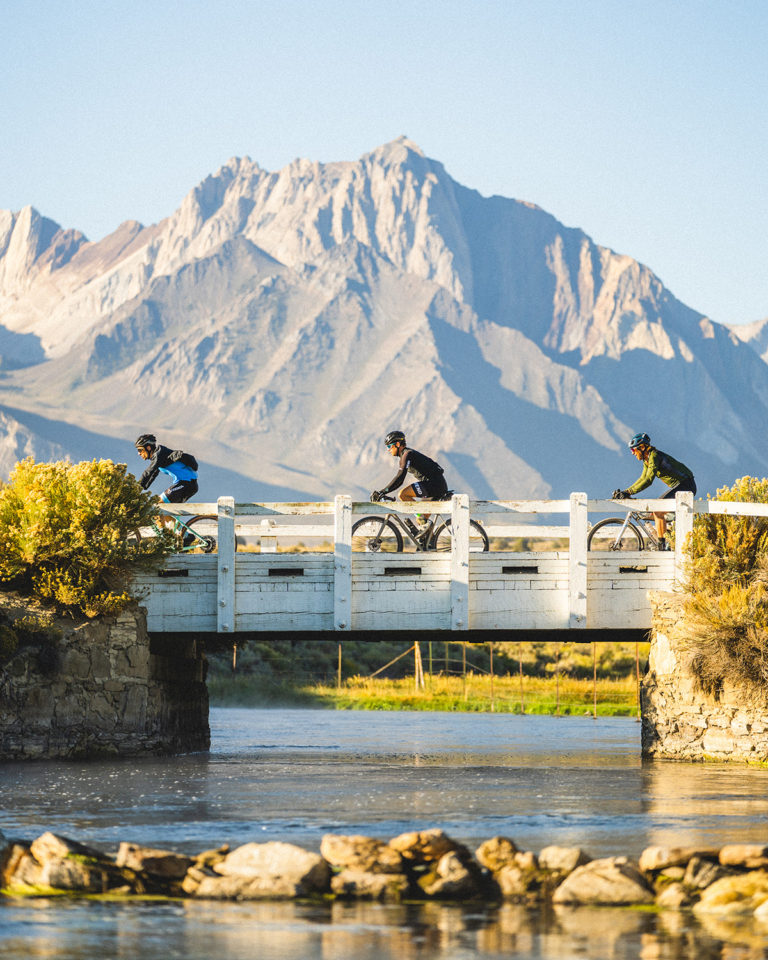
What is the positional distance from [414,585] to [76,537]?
18.4ft

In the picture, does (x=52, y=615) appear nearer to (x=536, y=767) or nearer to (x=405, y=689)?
(x=536, y=767)

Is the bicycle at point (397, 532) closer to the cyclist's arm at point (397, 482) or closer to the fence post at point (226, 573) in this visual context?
the cyclist's arm at point (397, 482)

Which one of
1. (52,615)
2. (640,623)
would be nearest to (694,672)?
(640,623)

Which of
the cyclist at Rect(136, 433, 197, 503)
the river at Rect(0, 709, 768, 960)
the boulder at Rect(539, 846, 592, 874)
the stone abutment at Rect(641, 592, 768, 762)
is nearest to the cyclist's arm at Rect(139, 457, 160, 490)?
the cyclist at Rect(136, 433, 197, 503)

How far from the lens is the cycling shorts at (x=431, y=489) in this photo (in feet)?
84.1

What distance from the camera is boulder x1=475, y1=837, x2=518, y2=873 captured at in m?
14.0

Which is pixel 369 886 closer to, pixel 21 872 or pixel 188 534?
pixel 21 872

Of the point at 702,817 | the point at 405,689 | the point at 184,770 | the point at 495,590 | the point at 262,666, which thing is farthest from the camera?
the point at 262,666

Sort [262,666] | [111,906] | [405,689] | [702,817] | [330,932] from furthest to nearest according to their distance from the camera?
[262,666], [405,689], [702,817], [111,906], [330,932]

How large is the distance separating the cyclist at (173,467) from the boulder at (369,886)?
12.9 m

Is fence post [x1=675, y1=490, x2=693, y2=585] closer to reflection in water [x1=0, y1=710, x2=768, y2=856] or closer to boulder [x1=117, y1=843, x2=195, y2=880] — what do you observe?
reflection in water [x1=0, y1=710, x2=768, y2=856]

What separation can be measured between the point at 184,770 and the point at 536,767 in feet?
20.0

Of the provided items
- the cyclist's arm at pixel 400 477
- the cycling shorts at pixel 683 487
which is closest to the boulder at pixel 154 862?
the cyclist's arm at pixel 400 477

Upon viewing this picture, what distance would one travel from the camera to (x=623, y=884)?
13.3 m
